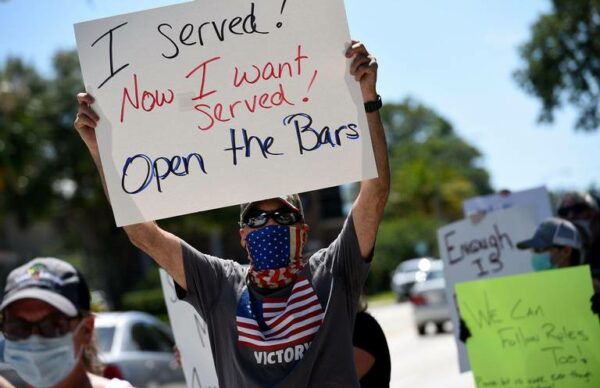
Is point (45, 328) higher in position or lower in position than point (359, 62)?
lower

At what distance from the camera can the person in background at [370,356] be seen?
354 cm

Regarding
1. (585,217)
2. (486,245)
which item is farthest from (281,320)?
(585,217)

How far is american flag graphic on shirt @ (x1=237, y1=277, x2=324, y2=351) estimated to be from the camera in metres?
2.90

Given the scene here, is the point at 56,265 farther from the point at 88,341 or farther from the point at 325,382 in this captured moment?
the point at 325,382

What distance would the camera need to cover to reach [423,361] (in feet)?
50.7

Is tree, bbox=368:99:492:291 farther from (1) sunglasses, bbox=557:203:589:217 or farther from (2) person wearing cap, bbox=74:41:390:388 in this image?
(2) person wearing cap, bbox=74:41:390:388

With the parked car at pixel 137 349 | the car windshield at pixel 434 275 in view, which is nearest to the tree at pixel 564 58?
the car windshield at pixel 434 275

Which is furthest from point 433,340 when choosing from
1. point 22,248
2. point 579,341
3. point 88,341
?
point 22,248

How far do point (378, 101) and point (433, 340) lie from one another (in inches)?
682

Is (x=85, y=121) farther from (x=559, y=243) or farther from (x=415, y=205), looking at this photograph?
(x=415, y=205)

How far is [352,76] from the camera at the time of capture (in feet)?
10.1

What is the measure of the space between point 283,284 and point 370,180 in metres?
0.46

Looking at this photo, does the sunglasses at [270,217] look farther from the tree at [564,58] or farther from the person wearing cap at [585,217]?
the tree at [564,58]

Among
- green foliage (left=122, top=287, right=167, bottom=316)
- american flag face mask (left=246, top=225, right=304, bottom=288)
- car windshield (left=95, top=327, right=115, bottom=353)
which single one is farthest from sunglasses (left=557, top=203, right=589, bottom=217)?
green foliage (left=122, top=287, right=167, bottom=316)
